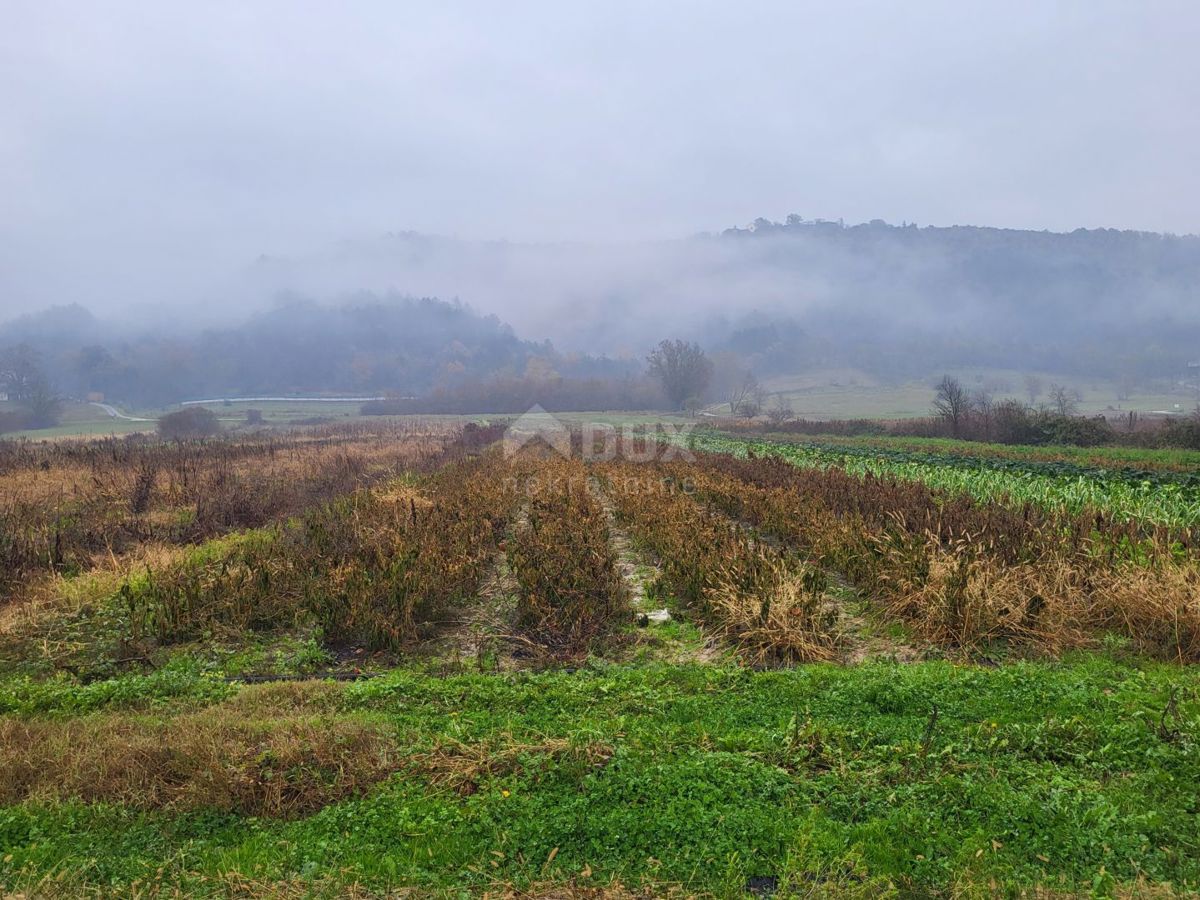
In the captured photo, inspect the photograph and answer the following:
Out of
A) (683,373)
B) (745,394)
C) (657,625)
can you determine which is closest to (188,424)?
(683,373)

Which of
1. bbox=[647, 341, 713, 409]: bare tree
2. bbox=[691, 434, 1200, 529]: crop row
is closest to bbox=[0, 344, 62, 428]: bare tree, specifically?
bbox=[647, 341, 713, 409]: bare tree

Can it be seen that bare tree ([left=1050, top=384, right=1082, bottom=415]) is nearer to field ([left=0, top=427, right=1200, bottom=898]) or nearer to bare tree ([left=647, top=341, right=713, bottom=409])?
field ([left=0, top=427, right=1200, bottom=898])

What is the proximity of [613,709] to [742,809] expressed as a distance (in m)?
1.41

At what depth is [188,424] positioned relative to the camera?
62.6 meters

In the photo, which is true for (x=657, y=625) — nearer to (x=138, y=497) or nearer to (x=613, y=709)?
(x=613, y=709)

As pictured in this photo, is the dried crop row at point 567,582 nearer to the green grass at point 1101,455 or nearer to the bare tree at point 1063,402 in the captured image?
the green grass at point 1101,455

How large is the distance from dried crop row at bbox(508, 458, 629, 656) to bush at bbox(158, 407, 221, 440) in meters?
58.5

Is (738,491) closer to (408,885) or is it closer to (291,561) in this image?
(291,561)

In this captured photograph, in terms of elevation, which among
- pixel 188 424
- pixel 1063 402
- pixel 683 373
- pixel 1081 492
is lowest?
pixel 1081 492

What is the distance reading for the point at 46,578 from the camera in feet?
26.7

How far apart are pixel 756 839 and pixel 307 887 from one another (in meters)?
2.13

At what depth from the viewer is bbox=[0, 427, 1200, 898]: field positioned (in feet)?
10.2

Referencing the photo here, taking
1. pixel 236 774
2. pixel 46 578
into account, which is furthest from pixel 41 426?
pixel 236 774

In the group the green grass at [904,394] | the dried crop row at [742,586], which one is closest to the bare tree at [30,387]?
the dried crop row at [742,586]
